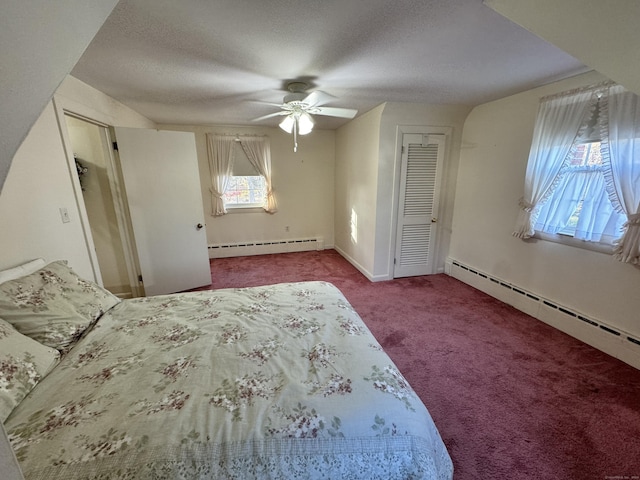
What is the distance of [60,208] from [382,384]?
2464 mm

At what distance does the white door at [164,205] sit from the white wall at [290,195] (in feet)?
3.88

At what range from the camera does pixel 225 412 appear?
920 millimetres

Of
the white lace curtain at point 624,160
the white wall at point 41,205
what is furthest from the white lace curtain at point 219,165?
the white lace curtain at point 624,160

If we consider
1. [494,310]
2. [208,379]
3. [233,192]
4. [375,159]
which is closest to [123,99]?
[233,192]

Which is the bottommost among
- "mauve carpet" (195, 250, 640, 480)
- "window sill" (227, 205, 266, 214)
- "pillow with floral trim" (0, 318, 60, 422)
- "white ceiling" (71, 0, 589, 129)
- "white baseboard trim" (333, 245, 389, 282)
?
"mauve carpet" (195, 250, 640, 480)

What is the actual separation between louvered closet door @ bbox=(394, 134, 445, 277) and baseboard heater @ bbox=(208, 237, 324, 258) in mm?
1825

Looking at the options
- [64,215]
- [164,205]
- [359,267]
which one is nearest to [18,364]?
[64,215]

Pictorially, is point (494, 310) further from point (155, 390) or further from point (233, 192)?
point (233, 192)

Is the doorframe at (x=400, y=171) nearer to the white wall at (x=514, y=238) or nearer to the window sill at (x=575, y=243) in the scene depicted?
the white wall at (x=514, y=238)

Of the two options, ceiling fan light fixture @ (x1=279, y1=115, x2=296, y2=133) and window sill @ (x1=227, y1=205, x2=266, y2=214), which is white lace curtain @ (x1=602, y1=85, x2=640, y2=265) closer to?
ceiling fan light fixture @ (x1=279, y1=115, x2=296, y2=133)

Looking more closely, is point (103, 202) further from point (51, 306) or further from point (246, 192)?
point (246, 192)

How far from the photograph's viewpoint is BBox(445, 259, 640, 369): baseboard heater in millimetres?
1970

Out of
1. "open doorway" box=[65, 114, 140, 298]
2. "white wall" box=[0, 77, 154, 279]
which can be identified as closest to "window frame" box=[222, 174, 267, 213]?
"open doorway" box=[65, 114, 140, 298]

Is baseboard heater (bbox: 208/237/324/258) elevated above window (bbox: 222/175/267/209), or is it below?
below
